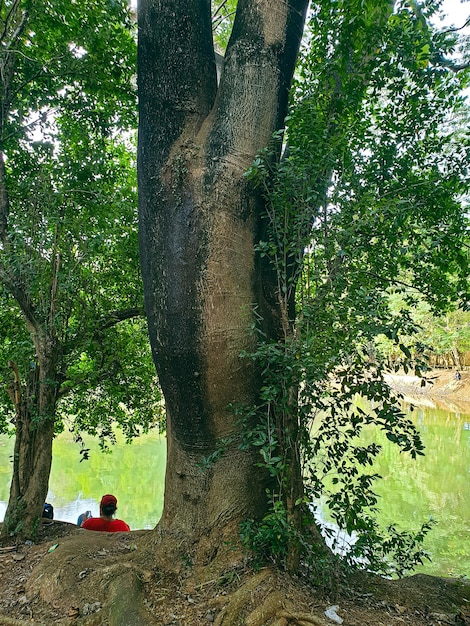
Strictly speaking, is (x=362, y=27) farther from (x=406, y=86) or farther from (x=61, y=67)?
(x=61, y=67)

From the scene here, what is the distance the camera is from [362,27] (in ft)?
7.58

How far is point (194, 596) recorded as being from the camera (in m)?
2.10

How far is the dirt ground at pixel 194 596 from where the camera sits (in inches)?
76.6

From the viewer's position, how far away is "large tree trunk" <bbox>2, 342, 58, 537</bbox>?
3.22 metres

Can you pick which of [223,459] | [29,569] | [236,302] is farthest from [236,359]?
[29,569]

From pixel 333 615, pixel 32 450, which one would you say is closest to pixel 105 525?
pixel 32 450

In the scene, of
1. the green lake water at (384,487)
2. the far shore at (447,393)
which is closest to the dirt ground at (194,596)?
the green lake water at (384,487)

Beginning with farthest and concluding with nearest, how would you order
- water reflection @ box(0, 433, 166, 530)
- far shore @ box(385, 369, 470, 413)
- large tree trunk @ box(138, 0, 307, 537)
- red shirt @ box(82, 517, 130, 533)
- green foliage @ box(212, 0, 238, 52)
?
far shore @ box(385, 369, 470, 413)
water reflection @ box(0, 433, 166, 530)
green foliage @ box(212, 0, 238, 52)
red shirt @ box(82, 517, 130, 533)
large tree trunk @ box(138, 0, 307, 537)

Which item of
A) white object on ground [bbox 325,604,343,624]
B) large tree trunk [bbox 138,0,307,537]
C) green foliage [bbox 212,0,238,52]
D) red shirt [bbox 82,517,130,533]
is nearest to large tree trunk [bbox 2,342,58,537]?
red shirt [bbox 82,517,130,533]

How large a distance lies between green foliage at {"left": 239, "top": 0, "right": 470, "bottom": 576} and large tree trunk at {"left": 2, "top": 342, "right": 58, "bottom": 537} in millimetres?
1779

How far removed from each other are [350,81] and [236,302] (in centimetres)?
128

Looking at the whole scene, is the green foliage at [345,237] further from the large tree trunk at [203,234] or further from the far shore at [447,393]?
the far shore at [447,393]

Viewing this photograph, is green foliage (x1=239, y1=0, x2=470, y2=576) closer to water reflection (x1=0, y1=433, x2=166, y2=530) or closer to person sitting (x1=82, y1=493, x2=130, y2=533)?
person sitting (x1=82, y1=493, x2=130, y2=533)

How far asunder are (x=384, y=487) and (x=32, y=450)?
759 centimetres
